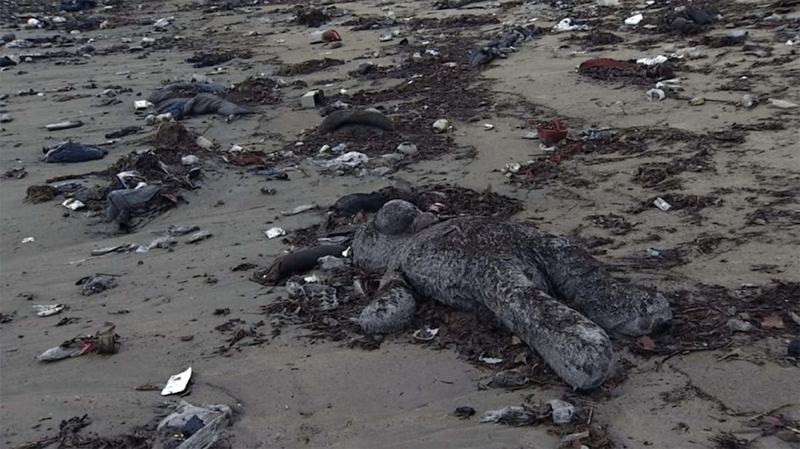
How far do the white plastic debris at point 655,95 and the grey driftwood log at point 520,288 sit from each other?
3590 millimetres

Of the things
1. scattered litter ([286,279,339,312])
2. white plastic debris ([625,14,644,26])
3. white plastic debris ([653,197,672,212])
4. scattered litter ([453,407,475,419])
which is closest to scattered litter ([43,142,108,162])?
scattered litter ([286,279,339,312])

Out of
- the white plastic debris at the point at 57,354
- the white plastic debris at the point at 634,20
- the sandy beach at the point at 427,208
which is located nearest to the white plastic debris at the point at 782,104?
the sandy beach at the point at 427,208

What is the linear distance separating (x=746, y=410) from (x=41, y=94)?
906 centimetres

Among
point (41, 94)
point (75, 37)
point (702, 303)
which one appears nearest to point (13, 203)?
point (41, 94)

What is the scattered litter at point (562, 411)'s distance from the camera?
264 centimetres

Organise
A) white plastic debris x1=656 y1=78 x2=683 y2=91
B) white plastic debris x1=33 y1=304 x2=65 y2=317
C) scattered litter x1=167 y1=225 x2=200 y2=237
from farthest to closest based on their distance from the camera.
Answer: white plastic debris x1=656 y1=78 x2=683 y2=91 < scattered litter x1=167 y1=225 x2=200 y2=237 < white plastic debris x1=33 y1=304 x2=65 y2=317

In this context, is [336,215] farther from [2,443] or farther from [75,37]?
[75,37]

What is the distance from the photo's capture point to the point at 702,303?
3.35 meters

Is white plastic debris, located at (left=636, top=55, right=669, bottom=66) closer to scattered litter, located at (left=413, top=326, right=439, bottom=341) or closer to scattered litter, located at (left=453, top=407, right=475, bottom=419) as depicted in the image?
scattered litter, located at (left=413, top=326, right=439, bottom=341)

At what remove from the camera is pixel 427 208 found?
4.82 m

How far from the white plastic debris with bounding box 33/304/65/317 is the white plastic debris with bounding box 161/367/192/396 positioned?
1.15 meters

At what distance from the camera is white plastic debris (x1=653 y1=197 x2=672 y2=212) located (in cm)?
452

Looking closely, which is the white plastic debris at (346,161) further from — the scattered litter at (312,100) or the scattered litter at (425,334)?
the scattered litter at (425,334)

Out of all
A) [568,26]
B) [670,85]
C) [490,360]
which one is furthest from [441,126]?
[568,26]
